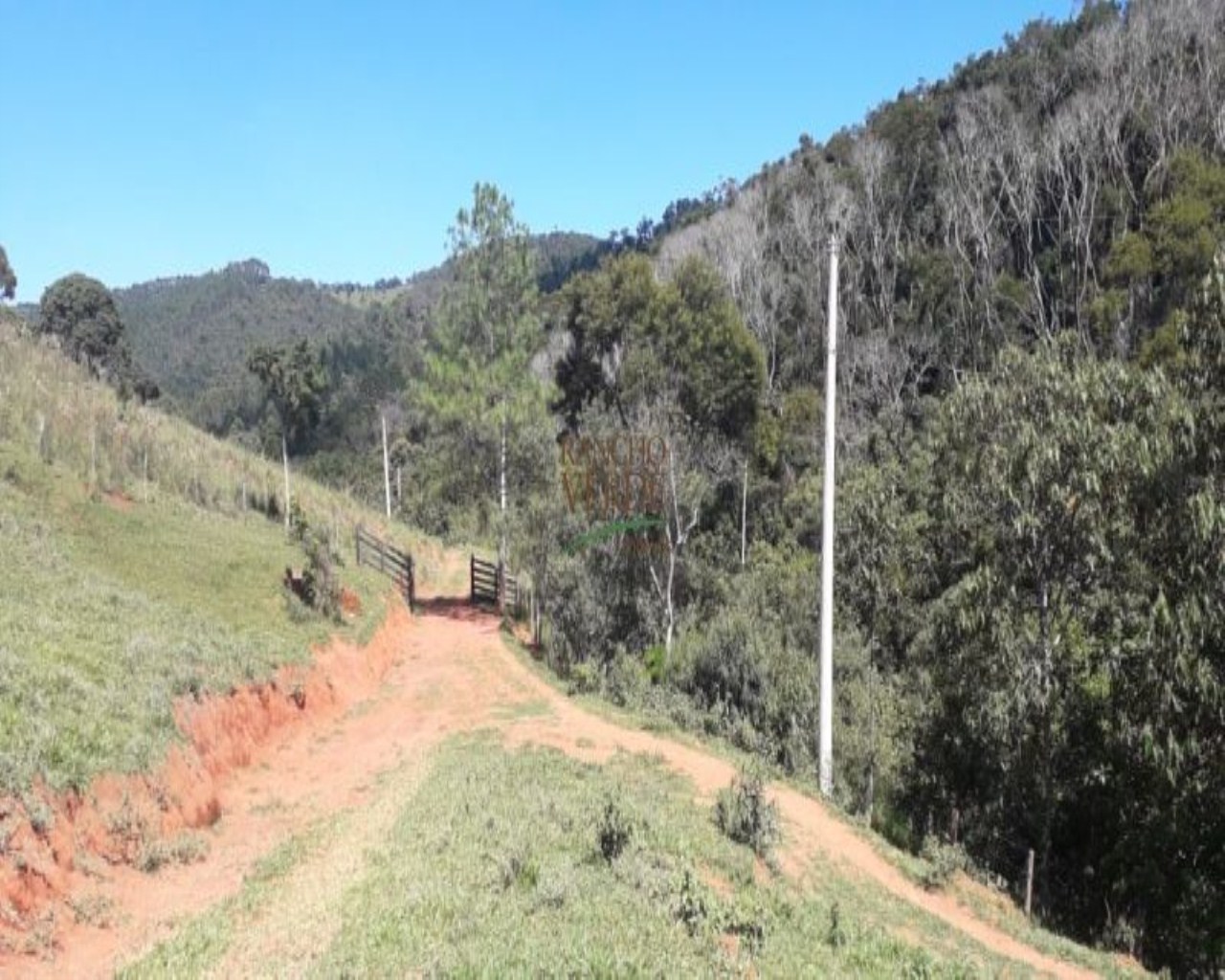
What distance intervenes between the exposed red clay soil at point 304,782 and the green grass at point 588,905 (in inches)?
42.8

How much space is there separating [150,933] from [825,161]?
219ft

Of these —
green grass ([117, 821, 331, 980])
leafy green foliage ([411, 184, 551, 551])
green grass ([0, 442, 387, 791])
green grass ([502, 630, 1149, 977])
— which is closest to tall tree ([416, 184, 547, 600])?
leafy green foliage ([411, 184, 551, 551])

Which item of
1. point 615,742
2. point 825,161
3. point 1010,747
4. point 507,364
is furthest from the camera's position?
point 825,161

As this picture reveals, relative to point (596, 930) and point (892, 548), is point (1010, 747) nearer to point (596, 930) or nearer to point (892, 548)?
point (892, 548)

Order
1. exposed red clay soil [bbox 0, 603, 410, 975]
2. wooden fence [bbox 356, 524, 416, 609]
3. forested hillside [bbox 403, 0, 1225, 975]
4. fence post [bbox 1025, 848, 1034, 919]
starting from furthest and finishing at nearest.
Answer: wooden fence [bbox 356, 524, 416, 609], fence post [bbox 1025, 848, 1034, 919], forested hillside [bbox 403, 0, 1225, 975], exposed red clay soil [bbox 0, 603, 410, 975]

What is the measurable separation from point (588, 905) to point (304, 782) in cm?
876

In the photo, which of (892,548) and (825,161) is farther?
(825,161)

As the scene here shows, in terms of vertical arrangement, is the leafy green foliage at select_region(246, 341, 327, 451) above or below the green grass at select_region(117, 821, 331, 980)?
above

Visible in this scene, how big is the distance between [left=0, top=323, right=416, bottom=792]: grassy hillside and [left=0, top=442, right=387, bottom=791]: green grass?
37mm

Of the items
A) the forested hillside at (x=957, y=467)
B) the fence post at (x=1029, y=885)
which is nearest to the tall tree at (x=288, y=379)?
the forested hillside at (x=957, y=467)

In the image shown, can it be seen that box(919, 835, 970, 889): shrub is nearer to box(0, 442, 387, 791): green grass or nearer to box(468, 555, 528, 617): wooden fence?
box(0, 442, 387, 791): green grass

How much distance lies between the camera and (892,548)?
1003 inches

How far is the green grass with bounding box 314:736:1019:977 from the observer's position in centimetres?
806

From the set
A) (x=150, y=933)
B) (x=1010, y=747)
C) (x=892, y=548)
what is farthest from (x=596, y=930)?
(x=892, y=548)
